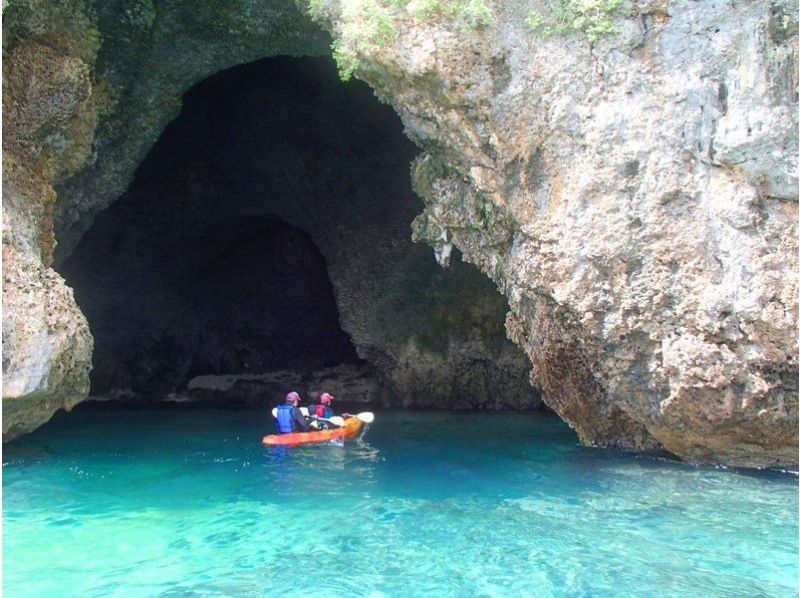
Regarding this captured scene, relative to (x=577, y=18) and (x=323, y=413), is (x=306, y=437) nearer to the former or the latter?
(x=323, y=413)

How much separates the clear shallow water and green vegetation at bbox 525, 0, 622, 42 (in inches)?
206

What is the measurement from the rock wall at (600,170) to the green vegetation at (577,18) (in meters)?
0.14

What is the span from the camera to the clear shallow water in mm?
5426

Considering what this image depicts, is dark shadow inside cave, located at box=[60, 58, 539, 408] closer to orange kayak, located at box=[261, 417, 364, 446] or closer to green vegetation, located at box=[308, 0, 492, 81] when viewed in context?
orange kayak, located at box=[261, 417, 364, 446]

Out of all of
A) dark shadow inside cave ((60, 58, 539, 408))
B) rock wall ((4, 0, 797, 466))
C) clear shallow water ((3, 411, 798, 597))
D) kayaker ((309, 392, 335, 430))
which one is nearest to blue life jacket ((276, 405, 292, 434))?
kayaker ((309, 392, 335, 430))

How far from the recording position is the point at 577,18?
8133mm

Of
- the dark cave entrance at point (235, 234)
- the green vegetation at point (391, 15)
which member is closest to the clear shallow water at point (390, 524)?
the green vegetation at point (391, 15)

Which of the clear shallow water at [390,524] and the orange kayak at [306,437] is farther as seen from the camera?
the orange kayak at [306,437]

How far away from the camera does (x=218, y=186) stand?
16625 mm

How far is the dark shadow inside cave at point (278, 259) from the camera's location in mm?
15125

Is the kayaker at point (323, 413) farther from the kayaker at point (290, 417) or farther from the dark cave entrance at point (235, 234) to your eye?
the dark cave entrance at point (235, 234)

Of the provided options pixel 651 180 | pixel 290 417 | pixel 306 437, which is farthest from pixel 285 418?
pixel 651 180

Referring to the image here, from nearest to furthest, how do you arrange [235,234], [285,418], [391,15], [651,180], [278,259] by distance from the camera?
[651,180]
[391,15]
[285,418]
[235,234]
[278,259]

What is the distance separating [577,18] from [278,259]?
1277cm
